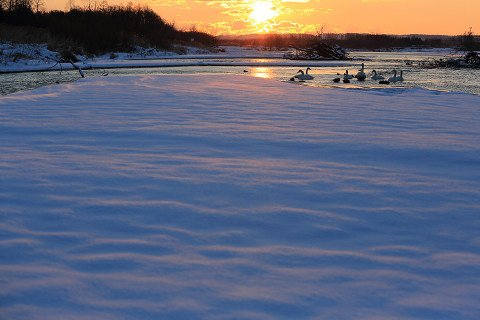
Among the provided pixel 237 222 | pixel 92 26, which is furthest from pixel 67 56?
pixel 237 222

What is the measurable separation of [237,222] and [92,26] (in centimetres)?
5297

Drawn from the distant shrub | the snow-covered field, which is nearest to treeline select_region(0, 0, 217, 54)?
the distant shrub

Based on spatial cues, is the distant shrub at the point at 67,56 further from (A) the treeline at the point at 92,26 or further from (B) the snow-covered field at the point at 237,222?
(B) the snow-covered field at the point at 237,222

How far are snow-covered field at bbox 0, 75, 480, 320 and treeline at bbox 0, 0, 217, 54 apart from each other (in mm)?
36786

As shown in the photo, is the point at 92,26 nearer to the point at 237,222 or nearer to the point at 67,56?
the point at 67,56

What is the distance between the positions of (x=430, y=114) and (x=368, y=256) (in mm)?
6038

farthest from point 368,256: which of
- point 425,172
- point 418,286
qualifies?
point 425,172

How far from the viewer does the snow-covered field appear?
211cm

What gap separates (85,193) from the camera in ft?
11.5

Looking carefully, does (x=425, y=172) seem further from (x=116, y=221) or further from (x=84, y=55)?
(x=84, y=55)

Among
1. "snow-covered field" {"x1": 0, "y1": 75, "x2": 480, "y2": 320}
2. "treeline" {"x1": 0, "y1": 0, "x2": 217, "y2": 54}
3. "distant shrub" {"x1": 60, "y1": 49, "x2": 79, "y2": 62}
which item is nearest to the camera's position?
"snow-covered field" {"x1": 0, "y1": 75, "x2": 480, "y2": 320}

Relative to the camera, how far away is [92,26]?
51125 mm

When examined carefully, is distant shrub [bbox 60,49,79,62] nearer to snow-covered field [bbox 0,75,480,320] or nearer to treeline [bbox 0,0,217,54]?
treeline [bbox 0,0,217,54]

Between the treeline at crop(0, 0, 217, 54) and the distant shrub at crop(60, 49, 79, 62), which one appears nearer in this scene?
the distant shrub at crop(60, 49, 79, 62)
